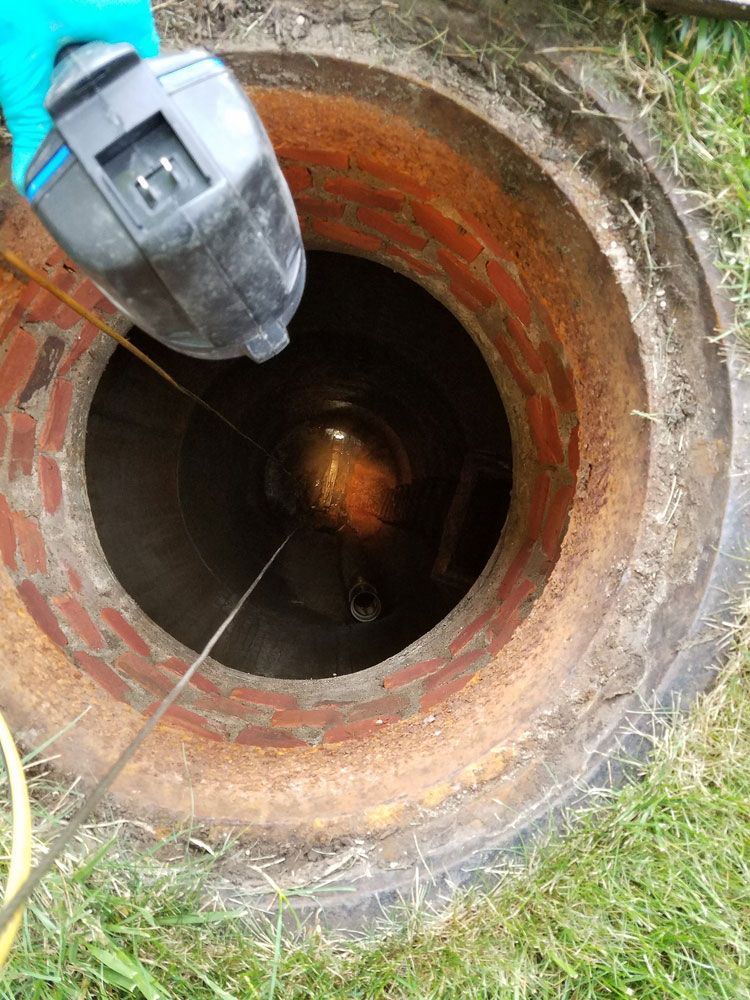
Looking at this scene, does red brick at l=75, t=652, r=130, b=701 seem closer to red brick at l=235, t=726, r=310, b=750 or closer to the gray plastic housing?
red brick at l=235, t=726, r=310, b=750

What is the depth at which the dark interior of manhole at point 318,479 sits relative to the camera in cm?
279

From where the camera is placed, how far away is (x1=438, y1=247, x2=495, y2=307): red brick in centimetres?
212

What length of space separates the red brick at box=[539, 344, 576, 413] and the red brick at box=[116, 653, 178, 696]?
1477 mm

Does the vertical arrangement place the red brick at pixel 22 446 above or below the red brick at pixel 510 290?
above

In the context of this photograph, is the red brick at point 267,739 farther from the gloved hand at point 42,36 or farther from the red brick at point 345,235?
the red brick at point 345,235

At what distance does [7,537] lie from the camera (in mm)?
1956

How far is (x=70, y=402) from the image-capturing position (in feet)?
7.51

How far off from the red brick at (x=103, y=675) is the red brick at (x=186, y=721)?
9 centimetres

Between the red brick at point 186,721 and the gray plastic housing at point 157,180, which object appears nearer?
the gray plastic housing at point 157,180

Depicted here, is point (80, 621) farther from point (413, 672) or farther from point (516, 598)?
point (516, 598)

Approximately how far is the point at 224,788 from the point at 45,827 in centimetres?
38

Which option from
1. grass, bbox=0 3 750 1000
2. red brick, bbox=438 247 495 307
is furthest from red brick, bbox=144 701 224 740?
red brick, bbox=438 247 495 307

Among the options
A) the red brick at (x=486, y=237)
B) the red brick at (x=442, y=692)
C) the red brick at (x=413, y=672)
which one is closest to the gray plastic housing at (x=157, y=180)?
the red brick at (x=486, y=237)

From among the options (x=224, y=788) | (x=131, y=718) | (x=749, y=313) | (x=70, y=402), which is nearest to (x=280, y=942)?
(x=224, y=788)
